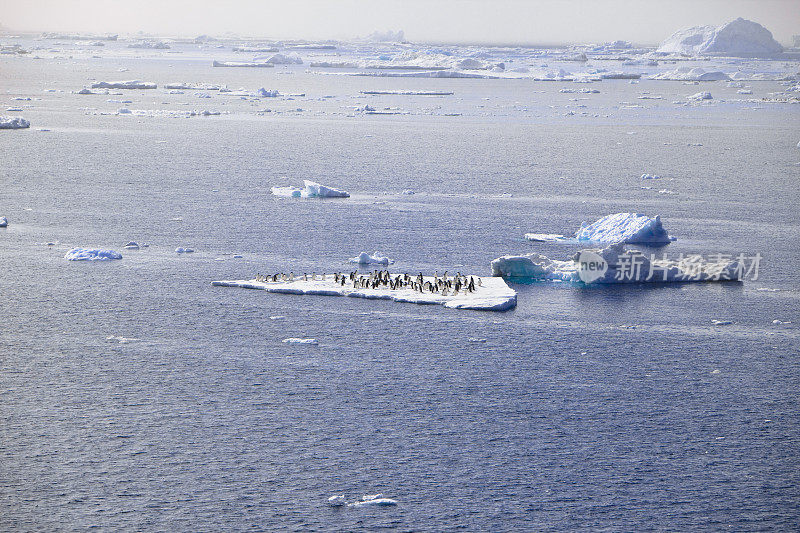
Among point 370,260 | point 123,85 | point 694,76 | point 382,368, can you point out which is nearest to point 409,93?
point 123,85

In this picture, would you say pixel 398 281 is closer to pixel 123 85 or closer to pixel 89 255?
pixel 89 255

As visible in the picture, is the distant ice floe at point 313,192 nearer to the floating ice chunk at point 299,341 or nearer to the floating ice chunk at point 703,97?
the floating ice chunk at point 299,341

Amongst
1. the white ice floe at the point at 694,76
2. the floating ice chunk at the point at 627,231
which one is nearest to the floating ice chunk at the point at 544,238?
the floating ice chunk at the point at 627,231

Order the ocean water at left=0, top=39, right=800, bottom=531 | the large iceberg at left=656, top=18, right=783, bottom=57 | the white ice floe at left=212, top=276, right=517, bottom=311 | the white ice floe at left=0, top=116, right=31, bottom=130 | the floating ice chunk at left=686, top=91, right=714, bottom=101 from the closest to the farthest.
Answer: the ocean water at left=0, top=39, right=800, bottom=531 → the white ice floe at left=212, top=276, right=517, bottom=311 → the white ice floe at left=0, top=116, right=31, bottom=130 → the floating ice chunk at left=686, top=91, right=714, bottom=101 → the large iceberg at left=656, top=18, right=783, bottom=57

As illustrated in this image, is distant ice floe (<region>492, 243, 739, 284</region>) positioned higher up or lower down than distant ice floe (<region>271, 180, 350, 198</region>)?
lower down

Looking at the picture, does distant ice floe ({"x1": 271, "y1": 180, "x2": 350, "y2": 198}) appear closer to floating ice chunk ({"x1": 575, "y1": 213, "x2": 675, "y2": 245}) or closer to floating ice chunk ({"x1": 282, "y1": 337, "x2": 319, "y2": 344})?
floating ice chunk ({"x1": 575, "y1": 213, "x2": 675, "y2": 245})

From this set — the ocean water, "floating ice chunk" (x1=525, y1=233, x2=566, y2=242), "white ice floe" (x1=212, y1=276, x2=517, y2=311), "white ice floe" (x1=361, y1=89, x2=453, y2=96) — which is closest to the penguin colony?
"white ice floe" (x1=212, y1=276, x2=517, y2=311)

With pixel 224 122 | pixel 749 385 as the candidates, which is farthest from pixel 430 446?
pixel 224 122
